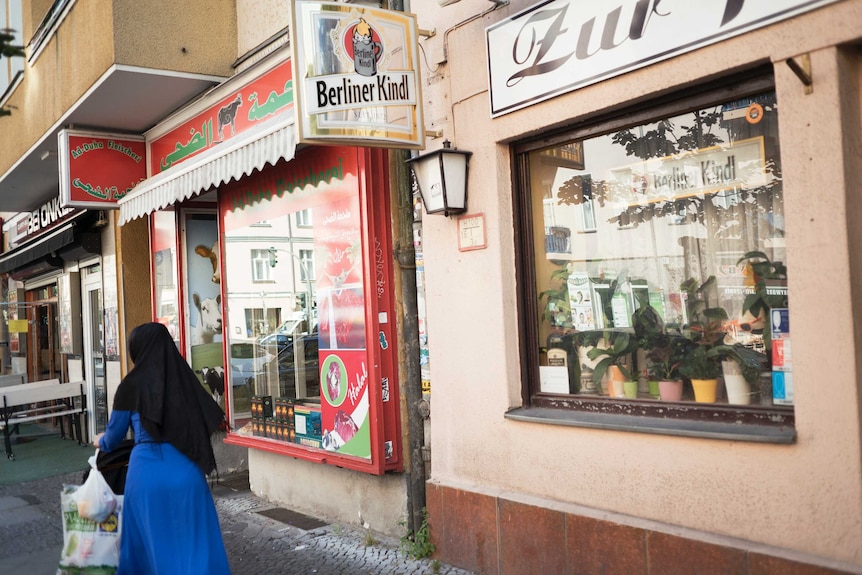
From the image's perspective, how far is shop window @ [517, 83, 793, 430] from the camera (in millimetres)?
3984

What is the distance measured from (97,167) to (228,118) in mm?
2438

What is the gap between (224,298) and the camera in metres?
8.13

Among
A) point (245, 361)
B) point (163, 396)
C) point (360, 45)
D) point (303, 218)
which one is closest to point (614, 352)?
point (360, 45)

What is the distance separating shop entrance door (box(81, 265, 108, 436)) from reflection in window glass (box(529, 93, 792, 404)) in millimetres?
8260

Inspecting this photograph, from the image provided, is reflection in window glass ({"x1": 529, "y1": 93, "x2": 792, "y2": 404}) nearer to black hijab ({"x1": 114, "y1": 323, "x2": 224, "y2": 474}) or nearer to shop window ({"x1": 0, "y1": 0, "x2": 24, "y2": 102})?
black hijab ({"x1": 114, "y1": 323, "x2": 224, "y2": 474})

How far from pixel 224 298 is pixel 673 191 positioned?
17.1 feet

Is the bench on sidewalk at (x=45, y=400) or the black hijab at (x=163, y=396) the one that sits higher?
the black hijab at (x=163, y=396)

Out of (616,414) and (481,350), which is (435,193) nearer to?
(481,350)

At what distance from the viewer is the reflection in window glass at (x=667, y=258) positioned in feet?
13.1

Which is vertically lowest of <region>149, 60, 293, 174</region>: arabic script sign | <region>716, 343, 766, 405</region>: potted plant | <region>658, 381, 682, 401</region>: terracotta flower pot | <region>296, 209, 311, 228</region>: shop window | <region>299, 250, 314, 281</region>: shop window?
<region>658, 381, 682, 401</region>: terracotta flower pot

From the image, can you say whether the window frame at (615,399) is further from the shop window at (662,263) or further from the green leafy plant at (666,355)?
the green leafy plant at (666,355)

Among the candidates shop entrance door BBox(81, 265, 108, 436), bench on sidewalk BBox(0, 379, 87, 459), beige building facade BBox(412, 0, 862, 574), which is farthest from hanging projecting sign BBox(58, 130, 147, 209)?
beige building facade BBox(412, 0, 862, 574)

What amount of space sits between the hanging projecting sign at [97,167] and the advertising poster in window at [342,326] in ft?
13.3

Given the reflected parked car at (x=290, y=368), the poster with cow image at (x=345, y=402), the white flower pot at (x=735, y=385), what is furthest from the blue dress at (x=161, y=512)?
the white flower pot at (x=735, y=385)
